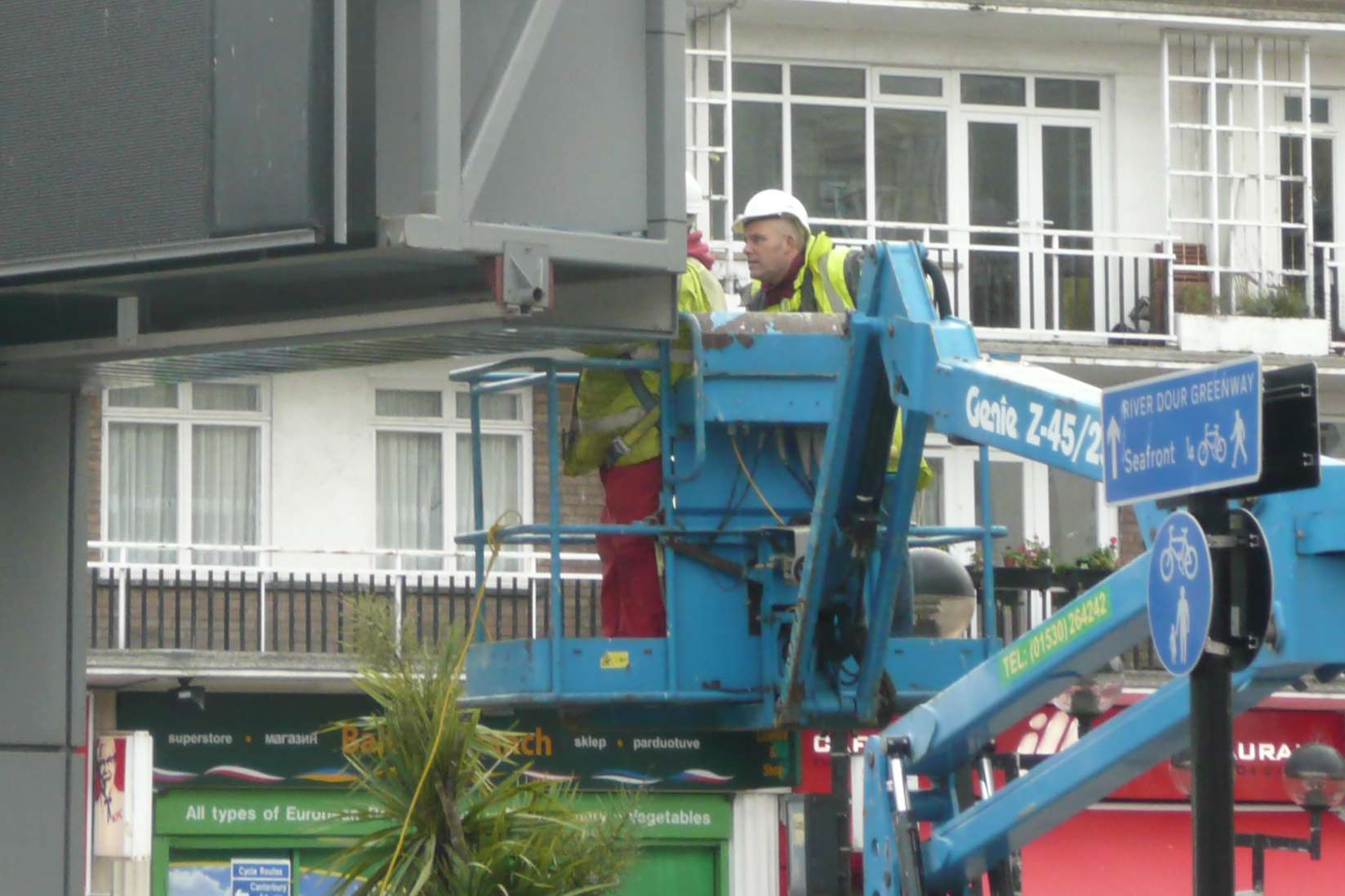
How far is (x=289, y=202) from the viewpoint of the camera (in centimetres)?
551

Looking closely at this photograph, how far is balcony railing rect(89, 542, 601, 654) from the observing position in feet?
75.0

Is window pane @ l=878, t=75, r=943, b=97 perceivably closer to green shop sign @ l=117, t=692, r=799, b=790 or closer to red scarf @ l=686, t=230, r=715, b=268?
green shop sign @ l=117, t=692, r=799, b=790

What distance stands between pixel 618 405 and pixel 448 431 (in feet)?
49.8

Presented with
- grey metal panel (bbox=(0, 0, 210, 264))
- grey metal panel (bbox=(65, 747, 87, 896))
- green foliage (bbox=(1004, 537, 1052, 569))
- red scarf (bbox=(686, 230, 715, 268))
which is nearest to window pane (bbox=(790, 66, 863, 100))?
green foliage (bbox=(1004, 537, 1052, 569))

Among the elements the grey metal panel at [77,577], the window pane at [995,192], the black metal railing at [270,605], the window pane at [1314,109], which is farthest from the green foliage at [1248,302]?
the grey metal panel at [77,577]

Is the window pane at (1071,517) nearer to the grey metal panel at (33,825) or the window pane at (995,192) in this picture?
the window pane at (995,192)

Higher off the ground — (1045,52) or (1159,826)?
(1045,52)

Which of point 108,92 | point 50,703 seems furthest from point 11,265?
point 50,703

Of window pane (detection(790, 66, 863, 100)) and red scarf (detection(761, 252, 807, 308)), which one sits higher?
window pane (detection(790, 66, 863, 100))

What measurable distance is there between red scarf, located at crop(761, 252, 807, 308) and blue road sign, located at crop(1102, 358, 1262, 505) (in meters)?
3.66

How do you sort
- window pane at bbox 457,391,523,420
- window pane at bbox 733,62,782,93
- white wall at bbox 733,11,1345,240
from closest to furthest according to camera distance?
1. window pane at bbox 457,391,523,420
2. white wall at bbox 733,11,1345,240
3. window pane at bbox 733,62,782,93

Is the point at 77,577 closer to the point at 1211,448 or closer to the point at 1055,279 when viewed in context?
the point at 1211,448

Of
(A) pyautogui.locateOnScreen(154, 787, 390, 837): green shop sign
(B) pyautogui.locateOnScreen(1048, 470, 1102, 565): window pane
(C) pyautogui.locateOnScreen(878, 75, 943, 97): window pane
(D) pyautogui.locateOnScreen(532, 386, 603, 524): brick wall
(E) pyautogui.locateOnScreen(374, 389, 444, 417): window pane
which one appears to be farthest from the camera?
(B) pyautogui.locateOnScreen(1048, 470, 1102, 565): window pane

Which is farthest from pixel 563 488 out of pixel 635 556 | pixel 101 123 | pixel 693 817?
pixel 101 123
